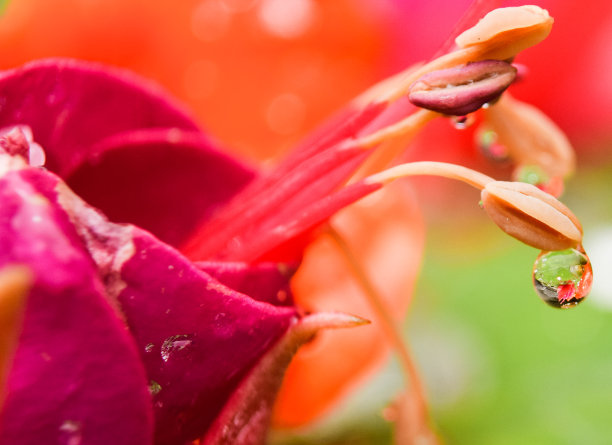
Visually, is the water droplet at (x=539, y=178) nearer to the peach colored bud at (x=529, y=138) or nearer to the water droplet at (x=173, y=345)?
the peach colored bud at (x=529, y=138)

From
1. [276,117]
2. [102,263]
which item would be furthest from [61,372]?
[276,117]

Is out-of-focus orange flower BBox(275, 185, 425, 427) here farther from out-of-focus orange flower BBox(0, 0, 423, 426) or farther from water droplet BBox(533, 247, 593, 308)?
water droplet BBox(533, 247, 593, 308)

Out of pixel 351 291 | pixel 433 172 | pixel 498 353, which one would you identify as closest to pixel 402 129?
pixel 433 172

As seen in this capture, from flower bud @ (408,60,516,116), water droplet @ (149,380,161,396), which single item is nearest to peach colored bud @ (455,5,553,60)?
flower bud @ (408,60,516,116)

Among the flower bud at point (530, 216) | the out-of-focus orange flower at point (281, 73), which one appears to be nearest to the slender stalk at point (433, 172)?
the flower bud at point (530, 216)

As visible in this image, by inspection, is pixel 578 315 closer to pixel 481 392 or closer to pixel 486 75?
pixel 481 392

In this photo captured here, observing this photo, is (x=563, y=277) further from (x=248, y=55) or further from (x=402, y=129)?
(x=248, y=55)

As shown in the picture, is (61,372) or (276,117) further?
(276,117)
